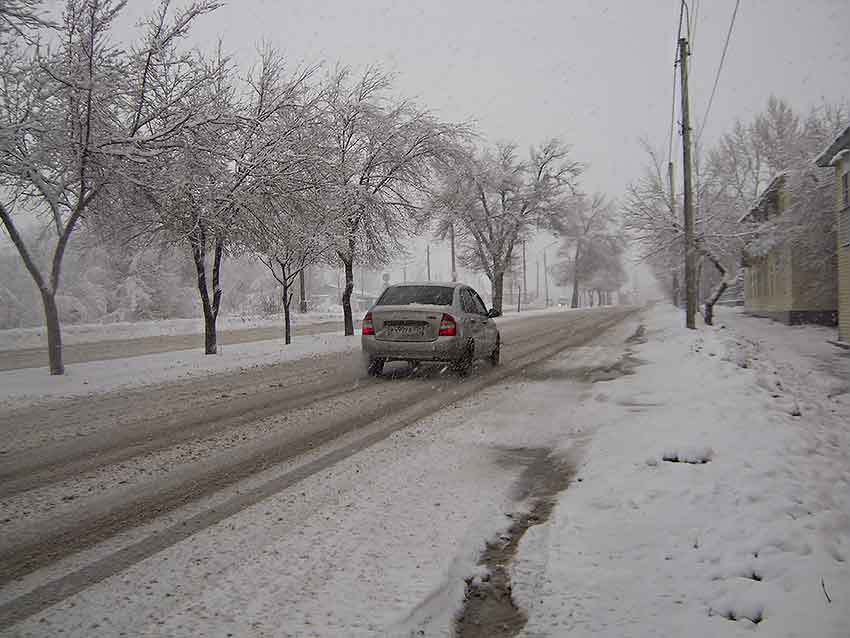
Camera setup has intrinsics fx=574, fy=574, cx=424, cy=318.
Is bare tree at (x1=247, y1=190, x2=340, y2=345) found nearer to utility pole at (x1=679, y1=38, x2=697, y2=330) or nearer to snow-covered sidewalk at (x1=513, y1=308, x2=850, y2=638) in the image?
snow-covered sidewalk at (x1=513, y1=308, x2=850, y2=638)

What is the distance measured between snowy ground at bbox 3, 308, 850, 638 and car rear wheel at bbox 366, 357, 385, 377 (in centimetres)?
435

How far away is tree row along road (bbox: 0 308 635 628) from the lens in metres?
3.41

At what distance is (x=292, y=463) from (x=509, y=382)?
214 inches

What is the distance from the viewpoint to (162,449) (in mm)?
5582

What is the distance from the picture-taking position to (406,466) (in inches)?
192

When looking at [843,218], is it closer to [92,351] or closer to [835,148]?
[835,148]

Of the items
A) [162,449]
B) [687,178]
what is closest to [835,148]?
[687,178]

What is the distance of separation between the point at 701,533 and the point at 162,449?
15.5ft

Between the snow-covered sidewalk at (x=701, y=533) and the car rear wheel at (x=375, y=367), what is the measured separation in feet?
16.2

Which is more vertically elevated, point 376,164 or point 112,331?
point 376,164

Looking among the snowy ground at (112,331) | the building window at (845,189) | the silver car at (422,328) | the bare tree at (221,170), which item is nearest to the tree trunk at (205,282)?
the bare tree at (221,170)

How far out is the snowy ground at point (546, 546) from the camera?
98.4 inches

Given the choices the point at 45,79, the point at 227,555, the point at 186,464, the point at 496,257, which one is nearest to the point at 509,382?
the point at 186,464

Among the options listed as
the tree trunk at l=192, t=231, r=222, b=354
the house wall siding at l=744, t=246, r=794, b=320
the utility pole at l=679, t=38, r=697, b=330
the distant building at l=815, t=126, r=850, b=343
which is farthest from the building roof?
the tree trunk at l=192, t=231, r=222, b=354
